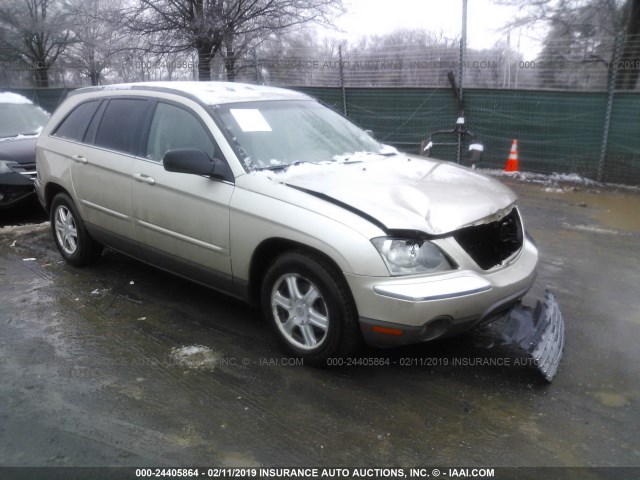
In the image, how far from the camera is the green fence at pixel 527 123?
9.09 meters

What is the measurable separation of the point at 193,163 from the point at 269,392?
1.58m

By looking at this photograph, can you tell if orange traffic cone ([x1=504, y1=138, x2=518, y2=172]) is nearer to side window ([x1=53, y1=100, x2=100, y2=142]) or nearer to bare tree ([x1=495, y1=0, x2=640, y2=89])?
bare tree ([x1=495, y1=0, x2=640, y2=89])

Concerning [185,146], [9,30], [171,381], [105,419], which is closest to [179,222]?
[185,146]

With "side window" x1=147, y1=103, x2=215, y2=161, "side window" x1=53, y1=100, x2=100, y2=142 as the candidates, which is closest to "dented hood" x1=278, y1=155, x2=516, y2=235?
"side window" x1=147, y1=103, x2=215, y2=161

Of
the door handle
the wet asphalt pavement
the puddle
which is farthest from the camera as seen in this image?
the door handle

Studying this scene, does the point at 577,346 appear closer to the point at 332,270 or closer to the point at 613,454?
the point at 613,454

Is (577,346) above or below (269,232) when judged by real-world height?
below

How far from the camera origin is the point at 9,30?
2780 centimetres

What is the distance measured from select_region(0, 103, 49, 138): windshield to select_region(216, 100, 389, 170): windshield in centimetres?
561

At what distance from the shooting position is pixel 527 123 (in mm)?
9859

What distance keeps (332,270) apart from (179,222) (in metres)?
1.41

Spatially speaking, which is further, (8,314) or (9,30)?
(9,30)

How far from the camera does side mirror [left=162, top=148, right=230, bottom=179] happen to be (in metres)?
3.74

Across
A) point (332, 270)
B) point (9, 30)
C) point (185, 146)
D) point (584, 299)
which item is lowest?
point (584, 299)
